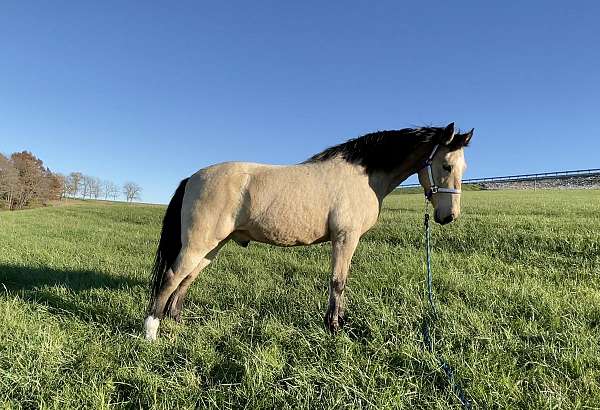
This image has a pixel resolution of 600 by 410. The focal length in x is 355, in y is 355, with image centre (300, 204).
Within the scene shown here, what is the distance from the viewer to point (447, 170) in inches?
158

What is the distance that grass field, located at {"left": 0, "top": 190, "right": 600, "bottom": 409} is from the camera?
2.71m

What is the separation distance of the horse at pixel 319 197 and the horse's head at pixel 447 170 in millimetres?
11

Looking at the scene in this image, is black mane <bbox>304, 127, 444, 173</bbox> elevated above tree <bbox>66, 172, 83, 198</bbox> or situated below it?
below

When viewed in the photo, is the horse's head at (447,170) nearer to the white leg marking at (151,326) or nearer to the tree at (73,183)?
the white leg marking at (151,326)

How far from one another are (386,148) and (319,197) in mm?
1043

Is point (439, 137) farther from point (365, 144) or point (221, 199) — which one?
point (221, 199)

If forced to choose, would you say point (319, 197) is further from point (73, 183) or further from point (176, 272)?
point (73, 183)

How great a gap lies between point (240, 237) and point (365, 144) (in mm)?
1935

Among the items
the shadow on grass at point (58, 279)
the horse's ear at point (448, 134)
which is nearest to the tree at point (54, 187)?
the shadow on grass at point (58, 279)

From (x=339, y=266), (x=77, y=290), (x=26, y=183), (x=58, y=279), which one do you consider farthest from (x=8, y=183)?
(x=339, y=266)

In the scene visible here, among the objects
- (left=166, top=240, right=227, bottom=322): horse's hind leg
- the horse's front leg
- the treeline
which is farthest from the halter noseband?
the treeline

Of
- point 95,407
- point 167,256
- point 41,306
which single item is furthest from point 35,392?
point 41,306

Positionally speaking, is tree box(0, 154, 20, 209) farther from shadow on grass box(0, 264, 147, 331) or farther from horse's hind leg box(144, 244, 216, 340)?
horse's hind leg box(144, 244, 216, 340)

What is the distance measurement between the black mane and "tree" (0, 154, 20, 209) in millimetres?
78587
